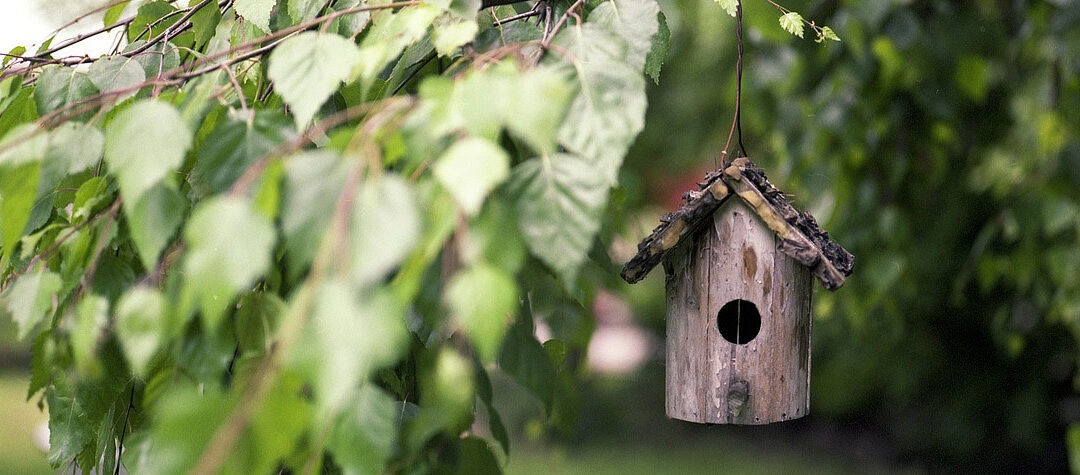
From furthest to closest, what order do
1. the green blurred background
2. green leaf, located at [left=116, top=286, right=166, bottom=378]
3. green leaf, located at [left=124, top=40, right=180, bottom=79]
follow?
the green blurred background → green leaf, located at [left=124, top=40, right=180, bottom=79] → green leaf, located at [left=116, top=286, right=166, bottom=378]

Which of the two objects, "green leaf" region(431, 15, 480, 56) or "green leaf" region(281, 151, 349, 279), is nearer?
"green leaf" region(281, 151, 349, 279)

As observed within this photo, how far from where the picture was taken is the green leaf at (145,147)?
69cm

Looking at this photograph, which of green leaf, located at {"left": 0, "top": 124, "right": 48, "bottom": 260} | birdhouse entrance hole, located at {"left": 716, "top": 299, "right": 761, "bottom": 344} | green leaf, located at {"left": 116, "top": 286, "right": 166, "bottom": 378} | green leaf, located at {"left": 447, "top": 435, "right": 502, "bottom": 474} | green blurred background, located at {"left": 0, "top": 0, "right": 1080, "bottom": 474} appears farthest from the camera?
green blurred background, located at {"left": 0, "top": 0, "right": 1080, "bottom": 474}

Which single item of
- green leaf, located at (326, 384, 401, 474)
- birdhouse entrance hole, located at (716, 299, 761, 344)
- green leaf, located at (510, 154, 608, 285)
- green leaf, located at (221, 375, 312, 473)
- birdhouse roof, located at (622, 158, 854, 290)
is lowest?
birdhouse entrance hole, located at (716, 299, 761, 344)

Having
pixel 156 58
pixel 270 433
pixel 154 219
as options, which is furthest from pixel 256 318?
pixel 156 58

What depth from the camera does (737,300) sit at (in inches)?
50.5

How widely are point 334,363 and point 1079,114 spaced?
221 cm

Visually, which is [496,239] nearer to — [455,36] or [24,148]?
[455,36]

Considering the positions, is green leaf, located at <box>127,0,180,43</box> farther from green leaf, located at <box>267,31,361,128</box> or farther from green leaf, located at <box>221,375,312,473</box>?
green leaf, located at <box>221,375,312,473</box>

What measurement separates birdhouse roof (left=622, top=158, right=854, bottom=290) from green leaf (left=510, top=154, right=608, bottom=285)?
21.7 inches

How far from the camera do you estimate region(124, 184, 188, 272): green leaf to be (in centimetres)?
72

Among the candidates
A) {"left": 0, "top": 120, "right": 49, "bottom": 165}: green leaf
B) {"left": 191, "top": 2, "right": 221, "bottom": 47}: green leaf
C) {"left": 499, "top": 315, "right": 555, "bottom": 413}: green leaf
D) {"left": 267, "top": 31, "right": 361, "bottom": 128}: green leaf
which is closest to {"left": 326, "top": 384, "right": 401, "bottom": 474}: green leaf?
{"left": 499, "top": 315, "right": 555, "bottom": 413}: green leaf

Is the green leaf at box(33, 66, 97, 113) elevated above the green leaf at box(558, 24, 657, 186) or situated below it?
above

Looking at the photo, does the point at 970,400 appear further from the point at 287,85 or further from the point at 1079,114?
the point at 287,85
